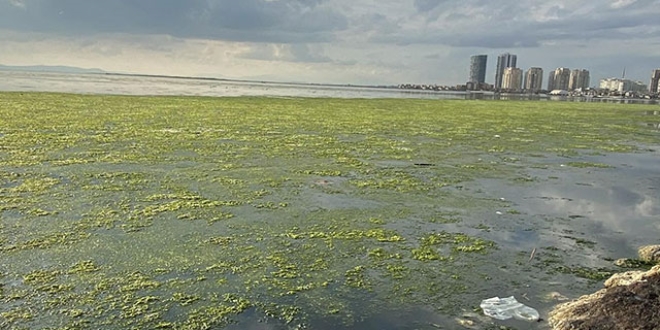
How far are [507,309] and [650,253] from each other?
2.48 metres

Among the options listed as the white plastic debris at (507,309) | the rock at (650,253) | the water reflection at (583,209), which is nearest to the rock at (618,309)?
the white plastic debris at (507,309)

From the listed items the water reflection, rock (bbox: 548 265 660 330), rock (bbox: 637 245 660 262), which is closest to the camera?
rock (bbox: 548 265 660 330)

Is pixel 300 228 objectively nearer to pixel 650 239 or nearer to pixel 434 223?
pixel 434 223

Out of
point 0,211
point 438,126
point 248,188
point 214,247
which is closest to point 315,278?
point 214,247

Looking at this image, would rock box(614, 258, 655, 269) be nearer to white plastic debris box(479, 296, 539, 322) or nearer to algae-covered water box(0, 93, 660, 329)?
algae-covered water box(0, 93, 660, 329)

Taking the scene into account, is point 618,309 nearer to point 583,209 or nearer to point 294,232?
point 294,232

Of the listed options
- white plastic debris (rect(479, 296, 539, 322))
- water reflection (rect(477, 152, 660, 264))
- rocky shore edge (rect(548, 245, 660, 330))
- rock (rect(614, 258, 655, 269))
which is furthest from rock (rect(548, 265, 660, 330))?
water reflection (rect(477, 152, 660, 264))

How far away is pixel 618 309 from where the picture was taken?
3.43 meters

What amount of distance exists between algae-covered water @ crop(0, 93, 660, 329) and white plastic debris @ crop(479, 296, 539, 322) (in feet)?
0.30

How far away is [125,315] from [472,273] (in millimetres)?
3150

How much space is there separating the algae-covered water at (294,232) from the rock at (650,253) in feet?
0.57

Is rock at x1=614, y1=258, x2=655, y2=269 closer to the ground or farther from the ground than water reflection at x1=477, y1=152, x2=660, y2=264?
closer to the ground

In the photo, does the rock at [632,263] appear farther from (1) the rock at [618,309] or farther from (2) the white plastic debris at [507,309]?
(2) the white plastic debris at [507,309]

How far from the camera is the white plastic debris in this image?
3773 mm
